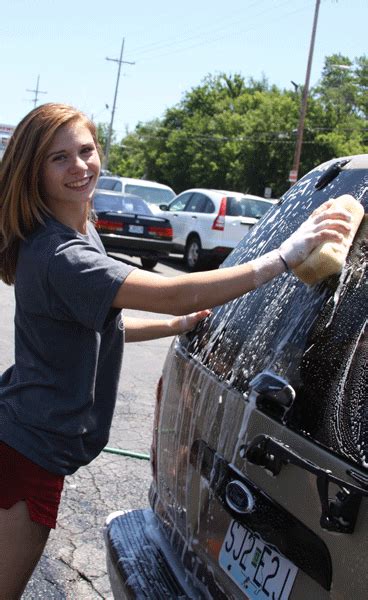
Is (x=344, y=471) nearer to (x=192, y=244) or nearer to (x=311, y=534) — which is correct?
(x=311, y=534)

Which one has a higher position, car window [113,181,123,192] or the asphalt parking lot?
car window [113,181,123,192]

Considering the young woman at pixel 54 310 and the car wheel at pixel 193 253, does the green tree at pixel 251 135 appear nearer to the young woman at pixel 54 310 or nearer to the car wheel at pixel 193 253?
the car wheel at pixel 193 253

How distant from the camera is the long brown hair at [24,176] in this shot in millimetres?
2277

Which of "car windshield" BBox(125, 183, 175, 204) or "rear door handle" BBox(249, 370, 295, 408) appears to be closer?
"rear door handle" BBox(249, 370, 295, 408)

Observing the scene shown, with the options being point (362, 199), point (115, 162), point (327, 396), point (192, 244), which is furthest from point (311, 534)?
point (115, 162)

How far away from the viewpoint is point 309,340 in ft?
6.24

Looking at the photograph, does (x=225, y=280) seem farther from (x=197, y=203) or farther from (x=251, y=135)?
(x=251, y=135)

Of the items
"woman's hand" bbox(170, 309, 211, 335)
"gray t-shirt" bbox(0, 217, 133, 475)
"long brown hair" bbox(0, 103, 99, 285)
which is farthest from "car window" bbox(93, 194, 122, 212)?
"gray t-shirt" bbox(0, 217, 133, 475)

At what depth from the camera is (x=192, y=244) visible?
16.9 meters

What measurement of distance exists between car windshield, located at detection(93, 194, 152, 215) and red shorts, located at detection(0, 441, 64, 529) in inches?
536

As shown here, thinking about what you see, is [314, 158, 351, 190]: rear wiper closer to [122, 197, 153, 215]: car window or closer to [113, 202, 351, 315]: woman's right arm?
[113, 202, 351, 315]: woman's right arm

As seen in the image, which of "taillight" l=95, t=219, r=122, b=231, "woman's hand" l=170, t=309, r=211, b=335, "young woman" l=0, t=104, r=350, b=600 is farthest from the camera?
"taillight" l=95, t=219, r=122, b=231

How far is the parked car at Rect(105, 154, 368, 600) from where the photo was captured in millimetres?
1654

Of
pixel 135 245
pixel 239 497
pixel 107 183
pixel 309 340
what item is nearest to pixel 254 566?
pixel 239 497
